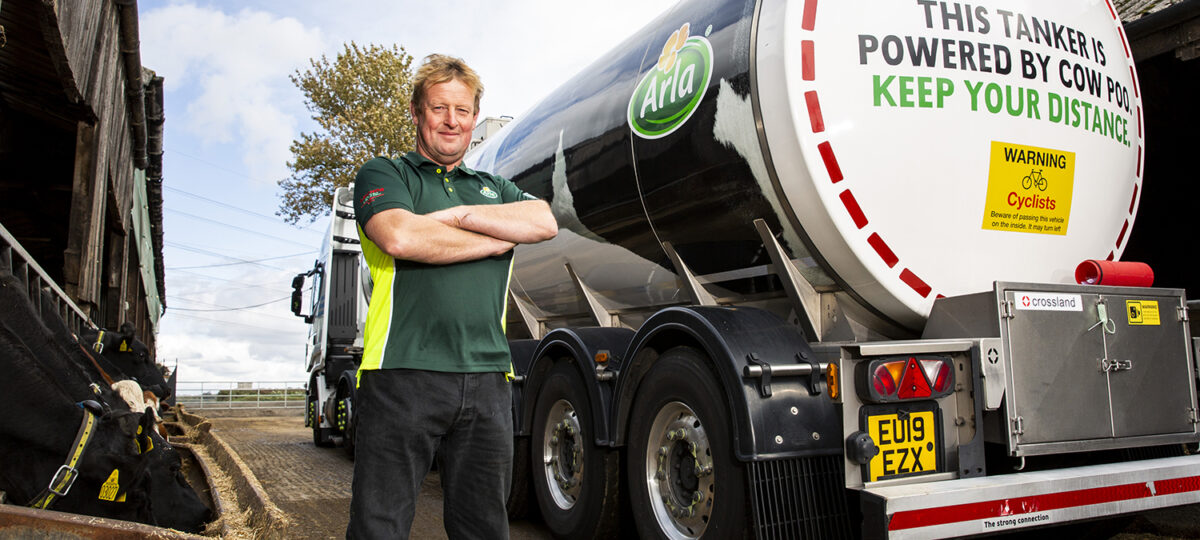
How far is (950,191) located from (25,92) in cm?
841

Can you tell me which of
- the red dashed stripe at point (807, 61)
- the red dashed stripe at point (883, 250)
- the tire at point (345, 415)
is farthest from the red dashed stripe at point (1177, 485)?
the tire at point (345, 415)

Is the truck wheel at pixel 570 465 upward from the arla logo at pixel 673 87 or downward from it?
downward

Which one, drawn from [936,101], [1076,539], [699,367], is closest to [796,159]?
[936,101]

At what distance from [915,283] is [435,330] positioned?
2.09m

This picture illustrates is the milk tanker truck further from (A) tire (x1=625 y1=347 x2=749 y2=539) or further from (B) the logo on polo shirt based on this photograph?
(B) the logo on polo shirt

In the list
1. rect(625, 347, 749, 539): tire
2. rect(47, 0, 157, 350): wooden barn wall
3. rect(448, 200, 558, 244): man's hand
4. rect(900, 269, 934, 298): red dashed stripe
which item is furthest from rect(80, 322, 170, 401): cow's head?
rect(900, 269, 934, 298): red dashed stripe

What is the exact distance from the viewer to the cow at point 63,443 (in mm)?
3258

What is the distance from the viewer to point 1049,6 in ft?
12.1

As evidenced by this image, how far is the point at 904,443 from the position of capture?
309cm

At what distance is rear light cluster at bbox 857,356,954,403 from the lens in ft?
9.95

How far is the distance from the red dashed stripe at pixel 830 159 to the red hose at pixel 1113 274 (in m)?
1.32

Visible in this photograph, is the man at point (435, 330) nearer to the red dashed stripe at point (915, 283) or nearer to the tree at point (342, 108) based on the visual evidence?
the red dashed stripe at point (915, 283)

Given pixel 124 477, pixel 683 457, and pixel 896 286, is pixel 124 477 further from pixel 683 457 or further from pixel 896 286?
pixel 896 286

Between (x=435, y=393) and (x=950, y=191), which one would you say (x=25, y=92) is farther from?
(x=950, y=191)
